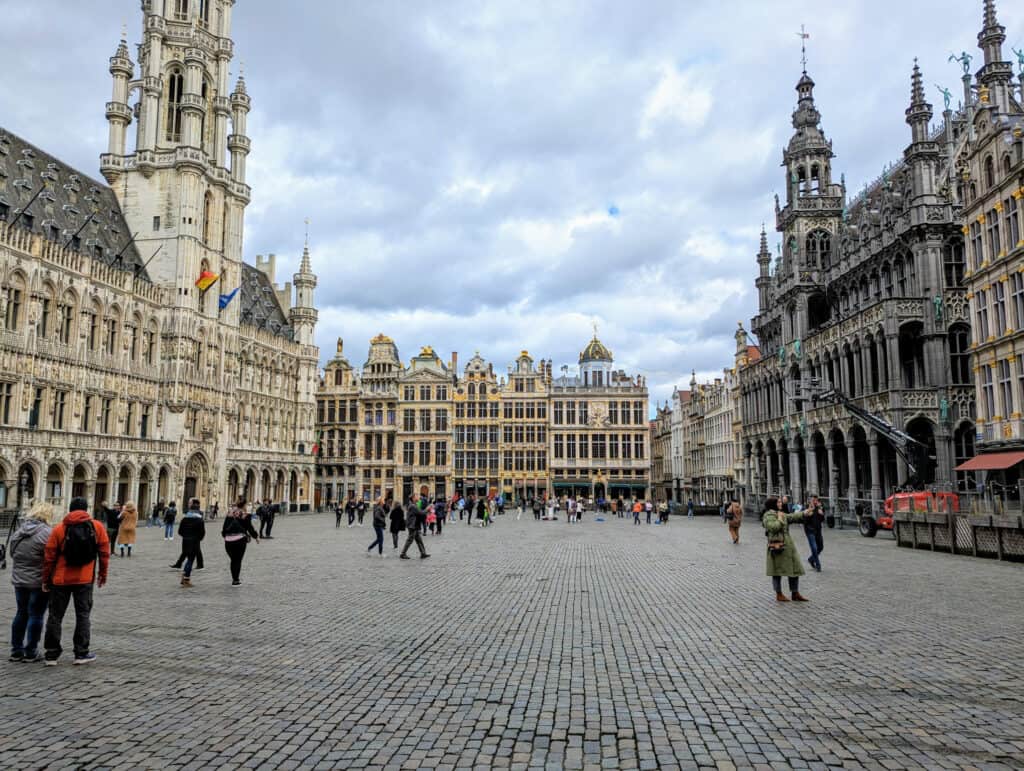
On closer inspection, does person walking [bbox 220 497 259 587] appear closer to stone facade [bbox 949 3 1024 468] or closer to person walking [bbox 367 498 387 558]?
person walking [bbox 367 498 387 558]

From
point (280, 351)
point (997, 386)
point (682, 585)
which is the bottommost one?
point (682, 585)

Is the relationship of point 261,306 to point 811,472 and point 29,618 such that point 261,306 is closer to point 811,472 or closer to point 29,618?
point 811,472

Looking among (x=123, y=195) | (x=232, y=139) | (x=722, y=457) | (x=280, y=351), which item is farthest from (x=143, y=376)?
(x=722, y=457)

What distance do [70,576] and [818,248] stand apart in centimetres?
5233

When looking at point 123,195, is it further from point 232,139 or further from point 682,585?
point 682,585

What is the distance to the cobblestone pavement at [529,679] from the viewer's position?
570 centimetres

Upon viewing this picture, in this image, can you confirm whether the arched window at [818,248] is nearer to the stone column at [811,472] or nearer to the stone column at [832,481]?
the stone column at [811,472]

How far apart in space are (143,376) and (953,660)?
53.1 metres

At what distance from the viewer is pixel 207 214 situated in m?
61.0

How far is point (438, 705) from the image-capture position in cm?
683

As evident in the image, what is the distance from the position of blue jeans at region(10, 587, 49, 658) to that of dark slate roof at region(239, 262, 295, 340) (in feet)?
205

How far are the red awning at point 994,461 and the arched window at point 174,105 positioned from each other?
197ft

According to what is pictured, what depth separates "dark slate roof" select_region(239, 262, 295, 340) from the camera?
7106cm

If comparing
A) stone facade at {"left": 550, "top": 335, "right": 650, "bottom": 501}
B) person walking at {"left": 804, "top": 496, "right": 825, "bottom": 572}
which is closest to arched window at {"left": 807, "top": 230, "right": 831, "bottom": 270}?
stone facade at {"left": 550, "top": 335, "right": 650, "bottom": 501}
